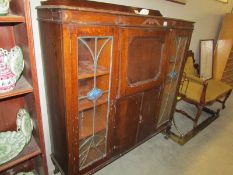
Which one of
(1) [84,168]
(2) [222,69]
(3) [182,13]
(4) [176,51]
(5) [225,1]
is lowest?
(1) [84,168]

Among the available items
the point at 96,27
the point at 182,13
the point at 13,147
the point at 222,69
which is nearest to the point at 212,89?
the point at 222,69

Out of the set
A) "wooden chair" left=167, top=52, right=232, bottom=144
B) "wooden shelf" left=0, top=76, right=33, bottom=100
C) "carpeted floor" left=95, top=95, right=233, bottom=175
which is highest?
"wooden shelf" left=0, top=76, right=33, bottom=100

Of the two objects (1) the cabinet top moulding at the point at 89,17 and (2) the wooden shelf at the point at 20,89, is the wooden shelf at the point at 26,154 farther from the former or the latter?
(1) the cabinet top moulding at the point at 89,17

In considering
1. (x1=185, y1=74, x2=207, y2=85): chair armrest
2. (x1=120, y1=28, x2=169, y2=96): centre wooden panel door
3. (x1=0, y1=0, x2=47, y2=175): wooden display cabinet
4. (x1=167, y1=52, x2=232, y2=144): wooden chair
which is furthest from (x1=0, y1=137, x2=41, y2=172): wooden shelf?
(x1=185, y1=74, x2=207, y2=85): chair armrest

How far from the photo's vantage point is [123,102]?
1.43 m

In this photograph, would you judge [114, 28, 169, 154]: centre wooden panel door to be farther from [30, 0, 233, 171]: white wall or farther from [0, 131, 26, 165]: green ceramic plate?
[0, 131, 26, 165]: green ceramic plate

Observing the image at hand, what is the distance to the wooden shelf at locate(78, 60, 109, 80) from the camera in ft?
3.75

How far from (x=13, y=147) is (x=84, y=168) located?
62 cm

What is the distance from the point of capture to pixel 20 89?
964 mm

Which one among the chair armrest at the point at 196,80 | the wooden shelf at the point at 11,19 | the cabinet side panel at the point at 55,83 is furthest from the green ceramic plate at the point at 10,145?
the chair armrest at the point at 196,80

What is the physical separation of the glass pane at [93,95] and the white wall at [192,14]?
1.27 feet

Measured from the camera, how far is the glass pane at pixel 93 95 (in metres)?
1.13

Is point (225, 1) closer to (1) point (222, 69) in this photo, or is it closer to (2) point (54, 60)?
(1) point (222, 69)

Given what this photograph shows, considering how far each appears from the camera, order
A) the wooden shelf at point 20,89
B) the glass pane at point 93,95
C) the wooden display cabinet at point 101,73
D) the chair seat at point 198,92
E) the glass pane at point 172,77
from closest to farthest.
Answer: the wooden shelf at point 20,89 → the wooden display cabinet at point 101,73 → the glass pane at point 93,95 → the glass pane at point 172,77 → the chair seat at point 198,92
